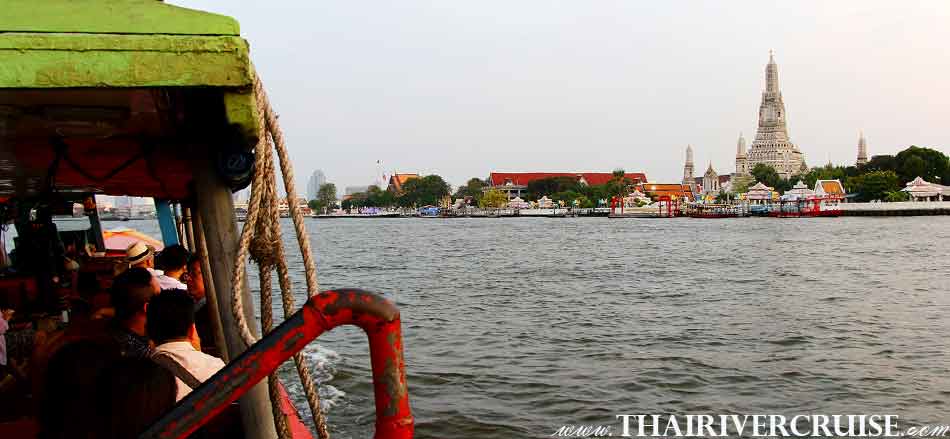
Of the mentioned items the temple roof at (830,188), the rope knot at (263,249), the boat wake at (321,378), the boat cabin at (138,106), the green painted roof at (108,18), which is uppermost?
the temple roof at (830,188)

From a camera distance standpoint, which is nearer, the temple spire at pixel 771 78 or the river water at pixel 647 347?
the river water at pixel 647 347

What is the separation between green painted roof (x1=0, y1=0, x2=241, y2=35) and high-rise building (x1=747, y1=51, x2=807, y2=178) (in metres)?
139

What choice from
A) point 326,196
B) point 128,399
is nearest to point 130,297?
point 128,399

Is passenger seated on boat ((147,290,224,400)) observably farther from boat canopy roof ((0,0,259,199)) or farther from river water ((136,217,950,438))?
river water ((136,217,950,438))

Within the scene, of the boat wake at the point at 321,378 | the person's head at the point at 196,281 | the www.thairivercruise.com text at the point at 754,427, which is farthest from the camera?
the boat wake at the point at 321,378

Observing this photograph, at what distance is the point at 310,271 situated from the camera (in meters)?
2.18

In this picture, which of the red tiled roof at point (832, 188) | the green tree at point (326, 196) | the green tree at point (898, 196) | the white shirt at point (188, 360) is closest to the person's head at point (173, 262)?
the white shirt at point (188, 360)

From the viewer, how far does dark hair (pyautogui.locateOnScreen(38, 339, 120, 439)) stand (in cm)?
215

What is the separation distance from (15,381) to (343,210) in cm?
17189

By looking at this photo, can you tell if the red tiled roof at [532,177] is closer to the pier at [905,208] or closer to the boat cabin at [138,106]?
the pier at [905,208]

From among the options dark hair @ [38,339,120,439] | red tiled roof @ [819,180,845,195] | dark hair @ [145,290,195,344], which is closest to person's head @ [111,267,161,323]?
dark hair @ [145,290,195,344]

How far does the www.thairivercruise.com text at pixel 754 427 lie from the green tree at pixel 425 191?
418ft

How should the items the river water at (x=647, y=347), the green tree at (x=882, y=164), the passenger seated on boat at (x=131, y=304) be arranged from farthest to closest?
the green tree at (x=882, y=164), the river water at (x=647, y=347), the passenger seated on boat at (x=131, y=304)

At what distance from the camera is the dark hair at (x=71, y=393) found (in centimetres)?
215
